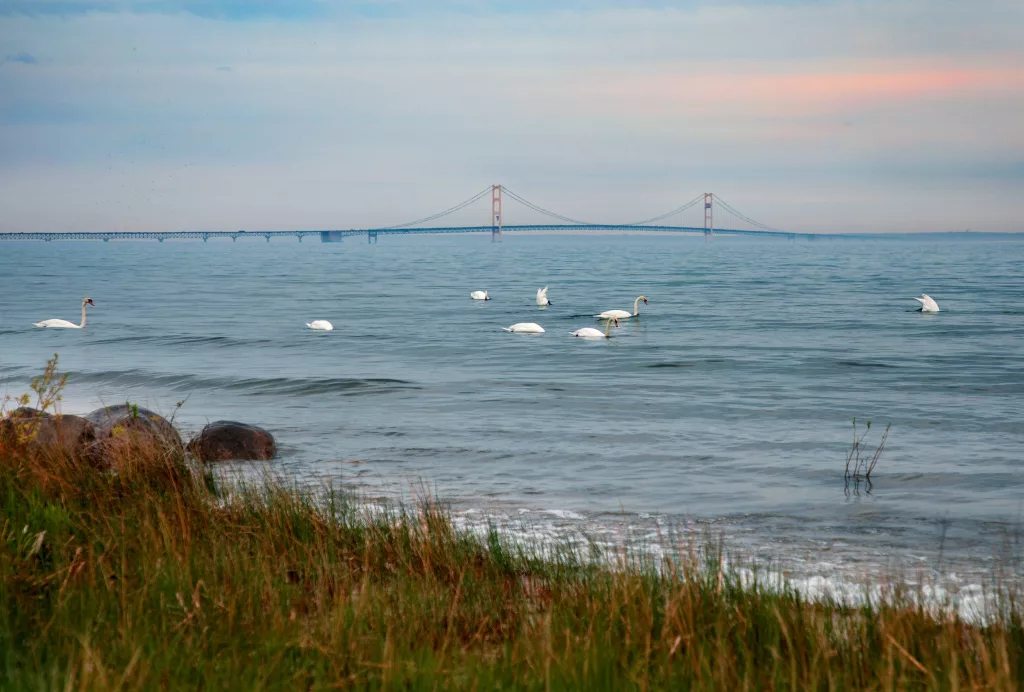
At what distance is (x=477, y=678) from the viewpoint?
3090 millimetres

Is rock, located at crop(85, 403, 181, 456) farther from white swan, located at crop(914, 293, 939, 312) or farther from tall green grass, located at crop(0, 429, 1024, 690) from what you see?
white swan, located at crop(914, 293, 939, 312)

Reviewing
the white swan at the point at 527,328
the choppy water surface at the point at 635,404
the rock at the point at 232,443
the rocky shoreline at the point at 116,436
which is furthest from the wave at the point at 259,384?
the white swan at the point at 527,328

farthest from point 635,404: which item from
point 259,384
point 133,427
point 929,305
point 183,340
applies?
point 929,305

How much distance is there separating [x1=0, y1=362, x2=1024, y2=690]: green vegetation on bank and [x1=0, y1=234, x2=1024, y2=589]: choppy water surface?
8.26 ft

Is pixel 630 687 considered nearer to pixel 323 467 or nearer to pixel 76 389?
pixel 323 467

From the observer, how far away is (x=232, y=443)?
9.62 metres

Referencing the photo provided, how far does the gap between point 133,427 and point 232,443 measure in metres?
2.12

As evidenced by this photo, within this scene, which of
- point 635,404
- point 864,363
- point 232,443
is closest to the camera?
point 232,443

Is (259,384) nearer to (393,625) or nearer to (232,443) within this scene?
(232,443)

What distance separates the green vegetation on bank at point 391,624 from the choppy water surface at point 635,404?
252cm

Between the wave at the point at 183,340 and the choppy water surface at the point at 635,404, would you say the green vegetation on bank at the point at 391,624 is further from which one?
the wave at the point at 183,340

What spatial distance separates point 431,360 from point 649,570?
49.5 feet

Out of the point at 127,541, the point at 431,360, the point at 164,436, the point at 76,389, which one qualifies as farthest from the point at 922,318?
the point at 127,541

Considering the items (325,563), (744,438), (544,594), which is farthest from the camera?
(744,438)
